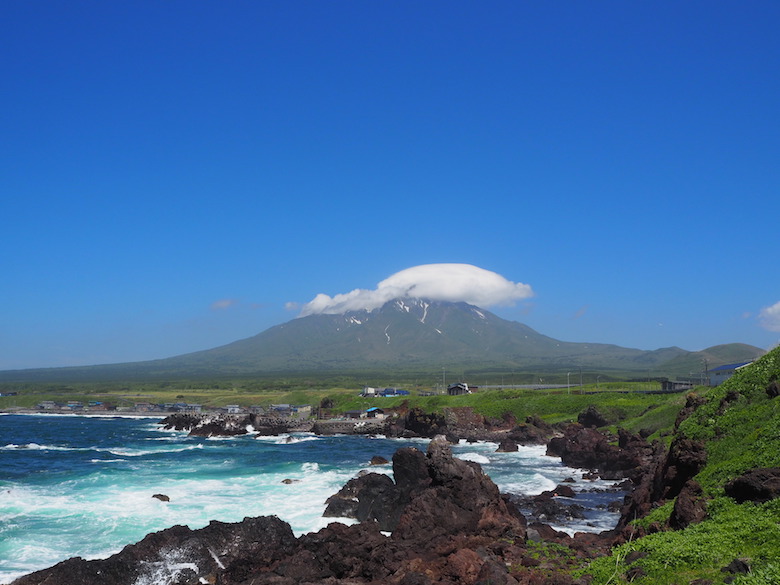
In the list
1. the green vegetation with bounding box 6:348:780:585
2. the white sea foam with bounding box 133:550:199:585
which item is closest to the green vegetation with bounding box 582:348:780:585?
the green vegetation with bounding box 6:348:780:585

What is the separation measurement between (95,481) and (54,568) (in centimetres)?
2732

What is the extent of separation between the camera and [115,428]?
4193 inches

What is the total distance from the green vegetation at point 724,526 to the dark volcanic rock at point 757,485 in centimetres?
43

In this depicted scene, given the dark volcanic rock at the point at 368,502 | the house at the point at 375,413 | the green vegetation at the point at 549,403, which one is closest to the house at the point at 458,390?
the green vegetation at the point at 549,403

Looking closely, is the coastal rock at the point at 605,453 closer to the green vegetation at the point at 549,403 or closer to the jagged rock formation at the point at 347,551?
the green vegetation at the point at 549,403

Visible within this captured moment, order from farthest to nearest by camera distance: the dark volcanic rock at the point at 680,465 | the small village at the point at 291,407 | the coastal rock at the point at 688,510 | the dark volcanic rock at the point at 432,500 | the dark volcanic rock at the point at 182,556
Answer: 1. the small village at the point at 291,407
2. the dark volcanic rock at the point at 432,500
3. the dark volcanic rock at the point at 680,465
4. the dark volcanic rock at the point at 182,556
5. the coastal rock at the point at 688,510

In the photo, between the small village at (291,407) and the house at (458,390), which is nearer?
the small village at (291,407)

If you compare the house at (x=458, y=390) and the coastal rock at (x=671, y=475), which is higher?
the coastal rock at (x=671, y=475)

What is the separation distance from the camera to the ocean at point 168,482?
31.7m

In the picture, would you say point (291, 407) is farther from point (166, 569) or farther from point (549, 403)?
point (166, 569)

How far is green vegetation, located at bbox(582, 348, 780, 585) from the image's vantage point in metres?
16.1

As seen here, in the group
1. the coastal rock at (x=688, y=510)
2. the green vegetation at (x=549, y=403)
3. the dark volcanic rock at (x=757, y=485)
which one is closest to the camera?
the dark volcanic rock at (x=757, y=485)

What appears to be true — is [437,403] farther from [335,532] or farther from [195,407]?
[335,532]

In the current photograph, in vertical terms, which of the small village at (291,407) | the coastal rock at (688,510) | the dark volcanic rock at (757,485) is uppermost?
the dark volcanic rock at (757,485)
